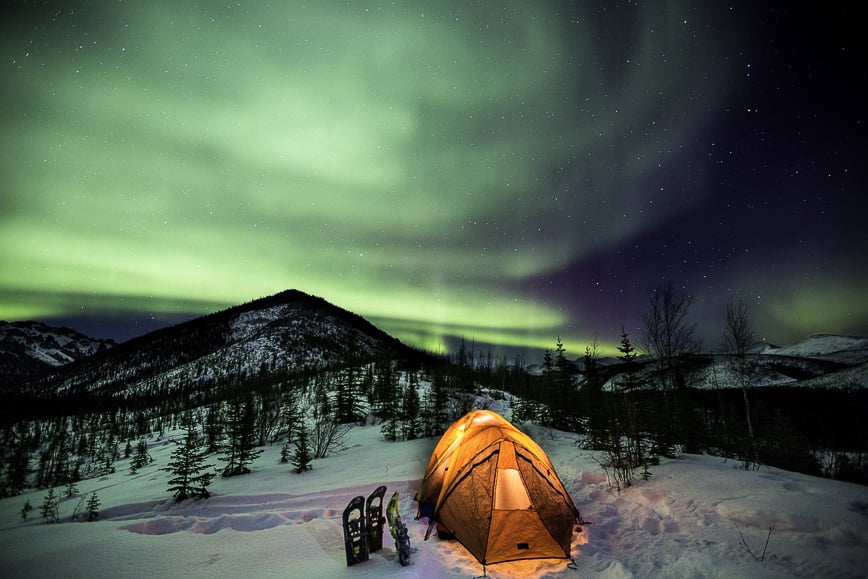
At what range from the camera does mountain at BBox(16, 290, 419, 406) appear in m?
118

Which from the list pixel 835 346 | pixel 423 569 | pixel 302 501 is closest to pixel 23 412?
pixel 302 501

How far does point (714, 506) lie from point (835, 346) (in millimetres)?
302805

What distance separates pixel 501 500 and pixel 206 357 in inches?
6832

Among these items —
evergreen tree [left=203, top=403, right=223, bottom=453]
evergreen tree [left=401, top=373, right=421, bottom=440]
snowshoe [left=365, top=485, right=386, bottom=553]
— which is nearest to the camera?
snowshoe [left=365, top=485, right=386, bottom=553]

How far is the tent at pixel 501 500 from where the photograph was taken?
661 cm

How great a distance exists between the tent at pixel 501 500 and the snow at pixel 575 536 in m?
0.29

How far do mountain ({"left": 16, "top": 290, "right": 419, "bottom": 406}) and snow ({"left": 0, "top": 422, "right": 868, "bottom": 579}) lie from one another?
97102 mm

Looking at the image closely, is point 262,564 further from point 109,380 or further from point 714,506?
point 109,380

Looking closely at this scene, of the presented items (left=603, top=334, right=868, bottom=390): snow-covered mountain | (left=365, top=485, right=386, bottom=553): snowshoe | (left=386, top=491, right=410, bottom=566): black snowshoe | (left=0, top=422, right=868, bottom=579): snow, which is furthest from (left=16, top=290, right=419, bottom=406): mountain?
(left=386, top=491, right=410, bottom=566): black snowshoe

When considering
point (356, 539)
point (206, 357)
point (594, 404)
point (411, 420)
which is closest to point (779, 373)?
point (594, 404)

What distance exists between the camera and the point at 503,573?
6.10 m

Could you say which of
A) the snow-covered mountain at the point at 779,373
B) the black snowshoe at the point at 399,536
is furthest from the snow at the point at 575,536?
the snow-covered mountain at the point at 779,373

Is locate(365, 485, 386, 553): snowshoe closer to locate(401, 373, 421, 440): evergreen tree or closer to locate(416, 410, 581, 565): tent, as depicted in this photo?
locate(416, 410, 581, 565): tent

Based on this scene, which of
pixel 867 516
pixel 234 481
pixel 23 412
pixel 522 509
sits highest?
pixel 867 516
